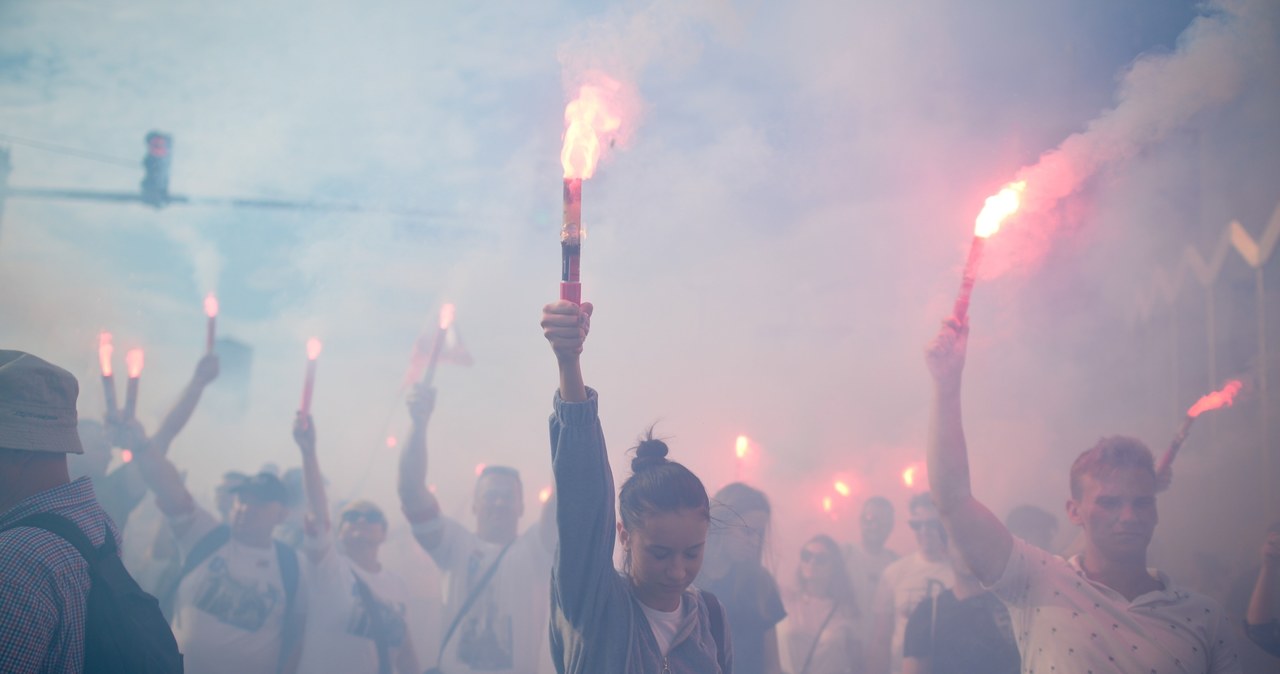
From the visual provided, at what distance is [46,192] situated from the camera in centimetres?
954

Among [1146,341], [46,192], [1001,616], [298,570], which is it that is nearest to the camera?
[1001,616]

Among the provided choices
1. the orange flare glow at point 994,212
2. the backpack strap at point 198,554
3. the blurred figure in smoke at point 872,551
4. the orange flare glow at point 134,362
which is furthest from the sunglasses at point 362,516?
the orange flare glow at point 994,212

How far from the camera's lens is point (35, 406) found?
2477mm

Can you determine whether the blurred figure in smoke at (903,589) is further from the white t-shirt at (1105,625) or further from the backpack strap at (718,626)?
the backpack strap at (718,626)

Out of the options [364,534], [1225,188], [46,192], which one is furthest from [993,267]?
[46,192]

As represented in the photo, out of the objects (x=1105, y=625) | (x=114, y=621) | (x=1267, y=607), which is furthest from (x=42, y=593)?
(x=1267, y=607)

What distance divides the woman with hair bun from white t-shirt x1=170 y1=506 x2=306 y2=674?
159 inches

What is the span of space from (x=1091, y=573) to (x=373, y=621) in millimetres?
5132

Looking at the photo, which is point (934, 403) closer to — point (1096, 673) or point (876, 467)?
point (1096, 673)

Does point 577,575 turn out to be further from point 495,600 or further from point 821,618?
point 821,618

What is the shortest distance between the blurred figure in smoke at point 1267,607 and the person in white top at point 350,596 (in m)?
6.26

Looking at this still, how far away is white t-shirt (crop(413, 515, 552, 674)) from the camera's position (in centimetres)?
534

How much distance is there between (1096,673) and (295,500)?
8.42 m

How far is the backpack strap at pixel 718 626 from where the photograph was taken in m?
2.57
